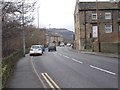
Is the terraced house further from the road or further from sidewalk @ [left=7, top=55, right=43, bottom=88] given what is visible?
sidewalk @ [left=7, top=55, right=43, bottom=88]

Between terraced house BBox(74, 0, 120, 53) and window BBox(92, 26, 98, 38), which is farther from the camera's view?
window BBox(92, 26, 98, 38)

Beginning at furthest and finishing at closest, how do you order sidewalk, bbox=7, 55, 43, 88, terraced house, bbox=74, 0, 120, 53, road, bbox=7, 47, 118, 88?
terraced house, bbox=74, 0, 120, 53
sidewalk, bbox=7, 55, 43, 88
road, bbox=7, 47, 118, 88

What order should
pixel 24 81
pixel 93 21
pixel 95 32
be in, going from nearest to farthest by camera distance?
pixel 24 81 → pixel 93 21 → pixel 95 32

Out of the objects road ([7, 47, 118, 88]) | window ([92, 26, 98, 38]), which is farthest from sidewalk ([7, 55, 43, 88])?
window ([92, 26, 98, 38])

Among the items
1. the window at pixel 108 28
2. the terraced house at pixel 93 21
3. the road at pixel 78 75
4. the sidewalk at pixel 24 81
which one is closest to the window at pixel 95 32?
the terraced house at pixel 93 21

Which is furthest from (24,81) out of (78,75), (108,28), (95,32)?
(108,28)

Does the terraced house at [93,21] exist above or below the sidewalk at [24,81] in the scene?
above

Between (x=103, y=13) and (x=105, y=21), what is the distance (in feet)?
6.18

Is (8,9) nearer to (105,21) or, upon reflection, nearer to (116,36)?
(116,36)

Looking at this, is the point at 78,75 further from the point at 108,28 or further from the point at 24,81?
the point at 108,28

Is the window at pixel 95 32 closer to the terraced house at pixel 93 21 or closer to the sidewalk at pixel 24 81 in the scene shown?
the terraced house at pixel 93 21

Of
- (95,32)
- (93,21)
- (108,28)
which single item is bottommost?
(95,32)

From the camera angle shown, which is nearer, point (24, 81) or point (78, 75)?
point (24, 81)

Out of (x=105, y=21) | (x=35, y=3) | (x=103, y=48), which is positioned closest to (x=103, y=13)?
(x=105, y=21)
